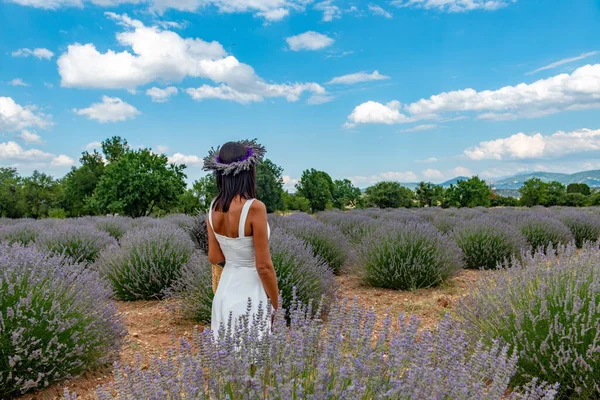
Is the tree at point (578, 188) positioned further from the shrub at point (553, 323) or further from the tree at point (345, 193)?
the shrub at point (553, 323)

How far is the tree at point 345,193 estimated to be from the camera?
48.9 metres

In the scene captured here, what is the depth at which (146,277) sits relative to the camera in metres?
6.47

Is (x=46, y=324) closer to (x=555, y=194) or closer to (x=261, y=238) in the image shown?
Result: (x=261, y=238)

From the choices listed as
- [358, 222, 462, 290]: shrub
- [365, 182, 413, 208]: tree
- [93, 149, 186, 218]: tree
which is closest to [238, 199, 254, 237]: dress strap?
[358, 222, 462, 290]: shrub

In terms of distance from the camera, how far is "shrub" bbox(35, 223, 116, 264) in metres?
7.49

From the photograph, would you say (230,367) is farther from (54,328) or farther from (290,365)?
(54,328)

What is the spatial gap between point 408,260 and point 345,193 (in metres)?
46.0

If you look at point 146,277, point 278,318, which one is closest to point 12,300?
point 278,318

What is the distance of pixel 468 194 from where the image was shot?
136ft

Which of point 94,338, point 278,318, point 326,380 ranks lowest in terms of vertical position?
point 94,338

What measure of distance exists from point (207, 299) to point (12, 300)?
1944 millimetres

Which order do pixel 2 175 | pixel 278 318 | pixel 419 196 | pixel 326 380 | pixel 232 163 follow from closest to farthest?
pixel 326 380, pixel 278 318, pixel 232 163, pixel 419 196, pixel 2 175

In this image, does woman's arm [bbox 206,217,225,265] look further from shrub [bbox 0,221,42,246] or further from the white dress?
shrub [bbox 0,221,42,246]

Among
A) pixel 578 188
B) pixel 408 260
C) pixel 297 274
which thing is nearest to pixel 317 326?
pixel 297 274
